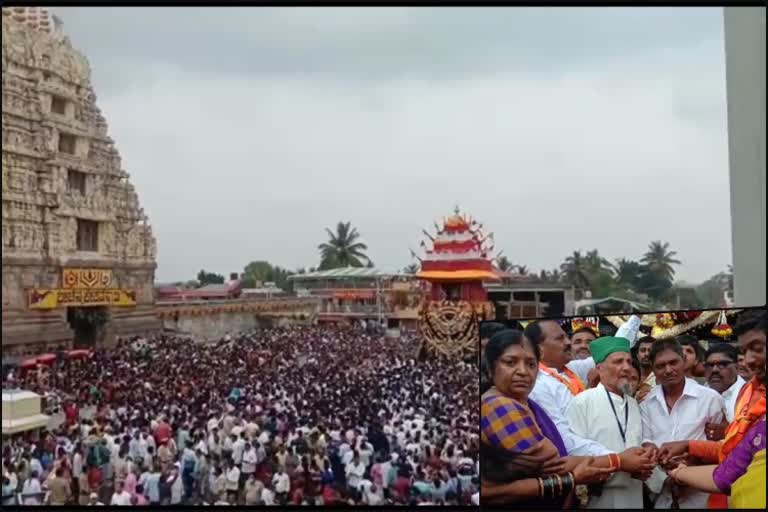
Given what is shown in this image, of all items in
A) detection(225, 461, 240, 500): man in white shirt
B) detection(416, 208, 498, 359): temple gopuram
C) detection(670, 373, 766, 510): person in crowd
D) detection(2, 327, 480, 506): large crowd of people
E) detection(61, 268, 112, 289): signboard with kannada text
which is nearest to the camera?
detection(670, 373, 766, 510): person in crowd

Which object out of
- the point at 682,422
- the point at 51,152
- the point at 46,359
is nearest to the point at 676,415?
the point at 682,422

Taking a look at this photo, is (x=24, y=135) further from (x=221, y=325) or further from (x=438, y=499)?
(x=438, y=499)

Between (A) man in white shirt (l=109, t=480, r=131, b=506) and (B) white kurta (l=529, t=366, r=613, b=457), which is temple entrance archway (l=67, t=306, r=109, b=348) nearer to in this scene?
(A) man in white shirt (l=109, t=480, r=131, b=506)

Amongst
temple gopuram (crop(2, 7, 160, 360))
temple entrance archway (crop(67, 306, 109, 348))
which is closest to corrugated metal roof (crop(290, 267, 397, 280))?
temple gopuram (crop(2, 7, 160, 360))

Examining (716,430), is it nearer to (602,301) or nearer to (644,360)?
(644,360)

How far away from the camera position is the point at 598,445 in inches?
91.9

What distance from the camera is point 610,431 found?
92.0 inches

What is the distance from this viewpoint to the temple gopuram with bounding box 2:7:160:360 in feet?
23.5

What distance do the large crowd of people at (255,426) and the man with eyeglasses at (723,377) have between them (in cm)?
312

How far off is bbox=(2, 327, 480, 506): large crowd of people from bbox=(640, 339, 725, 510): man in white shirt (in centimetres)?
301

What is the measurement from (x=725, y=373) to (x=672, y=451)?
0.31 meters

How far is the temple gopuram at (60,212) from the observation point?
716 cm

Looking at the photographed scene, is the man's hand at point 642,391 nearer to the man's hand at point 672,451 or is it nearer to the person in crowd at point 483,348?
the man's hand at point 672,451

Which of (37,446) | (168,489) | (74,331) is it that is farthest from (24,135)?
(168,489)
